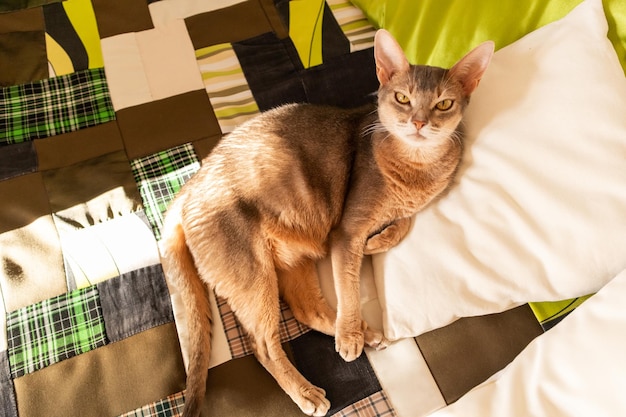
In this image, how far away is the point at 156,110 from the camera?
1664 millimetres

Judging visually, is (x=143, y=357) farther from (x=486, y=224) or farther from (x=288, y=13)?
(x=288, y=13)

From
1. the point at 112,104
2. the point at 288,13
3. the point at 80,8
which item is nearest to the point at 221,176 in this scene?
the point at 112,104

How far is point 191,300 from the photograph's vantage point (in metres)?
1.27

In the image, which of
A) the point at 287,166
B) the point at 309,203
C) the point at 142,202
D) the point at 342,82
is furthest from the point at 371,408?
the point at 342,82

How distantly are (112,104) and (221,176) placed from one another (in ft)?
2.10

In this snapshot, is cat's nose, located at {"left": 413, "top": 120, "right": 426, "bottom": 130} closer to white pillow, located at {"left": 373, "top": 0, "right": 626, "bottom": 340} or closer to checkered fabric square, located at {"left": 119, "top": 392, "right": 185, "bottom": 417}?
white pillow, located at {"left": 373, "top": 0, "right": 626, "bottom": 340}

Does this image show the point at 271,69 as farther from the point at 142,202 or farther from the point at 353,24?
the point at 142,202

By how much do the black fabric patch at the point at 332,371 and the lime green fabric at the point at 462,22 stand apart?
0.93 metres

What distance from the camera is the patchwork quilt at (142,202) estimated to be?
47.0 inches

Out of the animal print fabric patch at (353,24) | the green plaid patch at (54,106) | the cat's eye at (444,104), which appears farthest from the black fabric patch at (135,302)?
the animal print fabric patch at (353,24)

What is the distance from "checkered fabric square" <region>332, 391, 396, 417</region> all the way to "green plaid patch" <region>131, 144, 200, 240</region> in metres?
0.76

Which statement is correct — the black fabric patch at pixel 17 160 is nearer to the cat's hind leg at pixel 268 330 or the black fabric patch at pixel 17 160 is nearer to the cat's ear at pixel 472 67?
the cat's hind leg at pixel 268 330

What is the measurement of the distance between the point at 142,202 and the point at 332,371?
2.57 feet

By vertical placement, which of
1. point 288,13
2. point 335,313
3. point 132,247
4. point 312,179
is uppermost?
point 288,13
